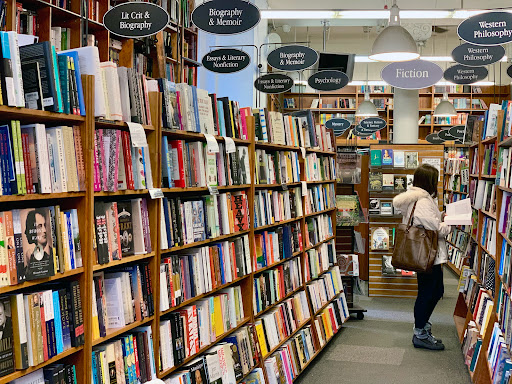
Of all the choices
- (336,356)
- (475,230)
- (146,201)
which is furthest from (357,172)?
(146,201)

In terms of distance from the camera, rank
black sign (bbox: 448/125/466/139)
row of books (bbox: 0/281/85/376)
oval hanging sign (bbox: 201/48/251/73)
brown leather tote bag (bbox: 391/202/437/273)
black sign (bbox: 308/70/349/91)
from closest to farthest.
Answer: row of books (bbox: 0/281/85/376)
brown leather tote bag (bbox: 391/202/437/273)
oval hanging sign (bbox: 201/48/251/73)
black sign (bbox: 308/70/349/91)
black sign (bbox: 448/125/466/139)

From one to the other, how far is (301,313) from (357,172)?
8.24 feet

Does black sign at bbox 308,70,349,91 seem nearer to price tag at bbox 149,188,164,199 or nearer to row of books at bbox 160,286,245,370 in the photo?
row of books at bbox 160,286,245,370

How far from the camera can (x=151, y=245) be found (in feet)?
9.40

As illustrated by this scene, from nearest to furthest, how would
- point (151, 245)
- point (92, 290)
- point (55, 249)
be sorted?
point (55, 249)
point (92, 290)
point (151, 245)

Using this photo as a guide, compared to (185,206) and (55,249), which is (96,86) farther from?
(185,206)

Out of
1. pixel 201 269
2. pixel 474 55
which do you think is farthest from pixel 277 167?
pixel 474 55

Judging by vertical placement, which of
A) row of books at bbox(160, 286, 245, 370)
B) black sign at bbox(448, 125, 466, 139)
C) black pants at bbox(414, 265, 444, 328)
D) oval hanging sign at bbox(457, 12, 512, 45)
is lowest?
black pants at bbox(414, 265, 444, 328)

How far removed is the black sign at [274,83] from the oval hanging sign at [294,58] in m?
0.84

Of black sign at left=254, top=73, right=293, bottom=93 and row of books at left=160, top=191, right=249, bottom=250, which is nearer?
row of books at left=160, top=191, right=249, bottom=250

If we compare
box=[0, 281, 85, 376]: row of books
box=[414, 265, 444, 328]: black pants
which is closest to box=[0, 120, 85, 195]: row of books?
box=[0, 281, 85, 376]: row of books

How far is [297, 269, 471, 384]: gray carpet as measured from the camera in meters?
Answer: 5.05

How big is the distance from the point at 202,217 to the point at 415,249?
9.11 feet

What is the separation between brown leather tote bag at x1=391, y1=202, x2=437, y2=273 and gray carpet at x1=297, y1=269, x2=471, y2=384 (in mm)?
807
